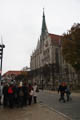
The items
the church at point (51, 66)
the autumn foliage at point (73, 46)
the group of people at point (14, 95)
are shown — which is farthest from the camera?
the church at point (51, 66)

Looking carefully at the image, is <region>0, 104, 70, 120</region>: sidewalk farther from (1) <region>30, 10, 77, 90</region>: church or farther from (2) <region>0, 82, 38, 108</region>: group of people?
(1) <region>30, 10, 77, 90</region>: church

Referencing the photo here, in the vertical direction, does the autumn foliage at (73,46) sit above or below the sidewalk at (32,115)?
above

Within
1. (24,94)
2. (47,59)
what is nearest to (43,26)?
(47,59)

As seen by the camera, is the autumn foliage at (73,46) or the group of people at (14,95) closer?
the group of people at (14,95)

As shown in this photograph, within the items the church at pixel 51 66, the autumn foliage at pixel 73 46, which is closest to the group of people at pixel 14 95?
the autumn foliage at pixel 73 46

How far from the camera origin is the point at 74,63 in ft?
104

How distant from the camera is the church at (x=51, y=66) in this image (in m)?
60.5

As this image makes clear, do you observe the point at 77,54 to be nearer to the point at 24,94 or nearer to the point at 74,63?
the point at 74,63

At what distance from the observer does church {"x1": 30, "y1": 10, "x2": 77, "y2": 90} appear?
6053 centimetres

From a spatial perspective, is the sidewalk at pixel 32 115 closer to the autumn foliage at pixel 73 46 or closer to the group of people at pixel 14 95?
the group of people at pixel 14 95

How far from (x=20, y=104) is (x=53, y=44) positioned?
230 ft

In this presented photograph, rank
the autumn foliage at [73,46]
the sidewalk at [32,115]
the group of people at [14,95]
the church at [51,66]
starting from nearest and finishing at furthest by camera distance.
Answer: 1. the sidewalk at [32,115]
2. the group of people at [14,95]
3. the autumn foliage at [73,46]
4. the church at [51,66]

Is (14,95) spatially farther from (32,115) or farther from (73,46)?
(73,46)

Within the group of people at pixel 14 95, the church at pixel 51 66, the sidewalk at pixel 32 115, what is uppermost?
the church at pixel 51 66
